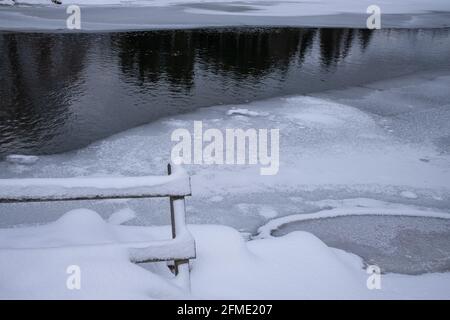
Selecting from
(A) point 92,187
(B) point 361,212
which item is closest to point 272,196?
(B) point 361,212

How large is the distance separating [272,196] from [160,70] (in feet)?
27.9

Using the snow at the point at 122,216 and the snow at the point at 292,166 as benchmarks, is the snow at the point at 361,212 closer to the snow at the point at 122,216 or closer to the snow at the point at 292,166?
the snow at the point at 292,166

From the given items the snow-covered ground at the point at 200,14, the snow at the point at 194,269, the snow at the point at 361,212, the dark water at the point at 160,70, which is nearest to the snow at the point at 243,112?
the dark water at the point at 160,70

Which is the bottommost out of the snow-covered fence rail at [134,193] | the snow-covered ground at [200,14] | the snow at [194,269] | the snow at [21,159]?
the snow at [21,159]

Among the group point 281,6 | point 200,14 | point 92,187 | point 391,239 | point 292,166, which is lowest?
point 391,239

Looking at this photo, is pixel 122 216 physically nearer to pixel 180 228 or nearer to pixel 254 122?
pixel 180 228

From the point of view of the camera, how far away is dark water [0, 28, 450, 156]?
8898 millimetres

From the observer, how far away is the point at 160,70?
13211mm

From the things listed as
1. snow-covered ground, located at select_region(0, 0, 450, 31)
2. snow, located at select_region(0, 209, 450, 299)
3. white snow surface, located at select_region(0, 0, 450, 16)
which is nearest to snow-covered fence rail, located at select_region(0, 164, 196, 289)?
snow, located at select_region(0, 209, 450, 299)

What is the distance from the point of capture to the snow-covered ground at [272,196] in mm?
2652

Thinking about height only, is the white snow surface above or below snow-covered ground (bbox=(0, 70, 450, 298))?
above

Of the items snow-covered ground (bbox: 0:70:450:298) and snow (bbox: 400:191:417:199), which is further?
snow (bbox: 400:191:417:199)

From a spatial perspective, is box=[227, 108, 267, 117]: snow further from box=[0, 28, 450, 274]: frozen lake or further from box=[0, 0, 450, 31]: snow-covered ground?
box=[0, 0, 450, 31]: snow-covered ground
